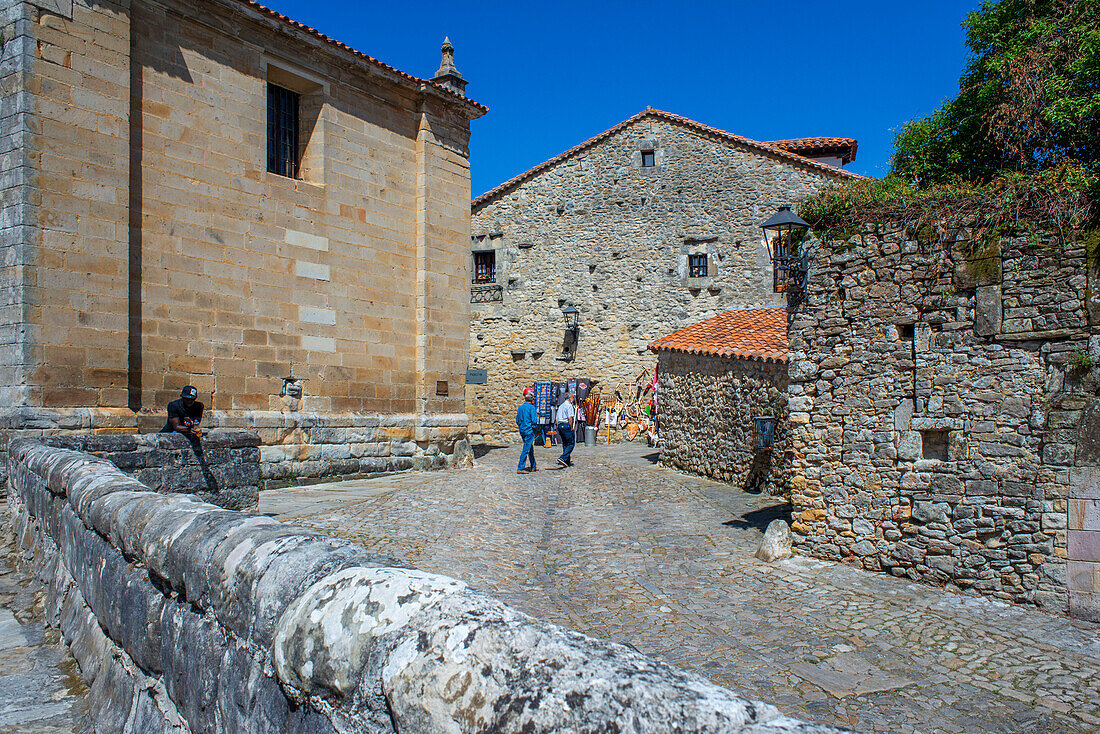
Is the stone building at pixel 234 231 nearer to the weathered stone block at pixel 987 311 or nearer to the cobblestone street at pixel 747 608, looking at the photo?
the cobblestone street at pixel 747 608

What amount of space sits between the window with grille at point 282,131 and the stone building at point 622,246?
12013 millimetres

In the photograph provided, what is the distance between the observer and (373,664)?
61.8 inches

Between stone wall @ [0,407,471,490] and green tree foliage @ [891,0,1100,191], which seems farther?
stone wall @ [0,407,471,490]

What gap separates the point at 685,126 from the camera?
74.5ft

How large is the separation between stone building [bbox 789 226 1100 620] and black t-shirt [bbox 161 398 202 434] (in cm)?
689

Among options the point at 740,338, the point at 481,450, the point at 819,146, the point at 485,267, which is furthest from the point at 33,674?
the point at 819,146

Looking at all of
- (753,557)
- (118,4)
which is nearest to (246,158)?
(118,4)

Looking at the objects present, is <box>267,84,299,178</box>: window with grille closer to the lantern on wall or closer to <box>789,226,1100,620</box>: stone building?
the lantern on wall

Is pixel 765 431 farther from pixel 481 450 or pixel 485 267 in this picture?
pixel 485 267

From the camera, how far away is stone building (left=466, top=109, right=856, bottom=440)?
72.4ft

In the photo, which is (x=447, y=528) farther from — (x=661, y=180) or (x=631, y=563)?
(x=661, y=180)

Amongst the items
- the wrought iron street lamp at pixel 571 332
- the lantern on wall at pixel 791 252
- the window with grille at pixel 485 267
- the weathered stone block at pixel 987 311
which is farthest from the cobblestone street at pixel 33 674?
the window with grille at pixel 485 267

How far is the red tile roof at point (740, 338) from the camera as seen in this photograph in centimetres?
1215

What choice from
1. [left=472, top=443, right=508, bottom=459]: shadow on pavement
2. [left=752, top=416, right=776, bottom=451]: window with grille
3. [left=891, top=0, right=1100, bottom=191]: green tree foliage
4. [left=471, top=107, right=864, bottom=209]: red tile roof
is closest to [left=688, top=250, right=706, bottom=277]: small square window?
[left=471, top=107, right=864, bottom=209]: red tile roof
